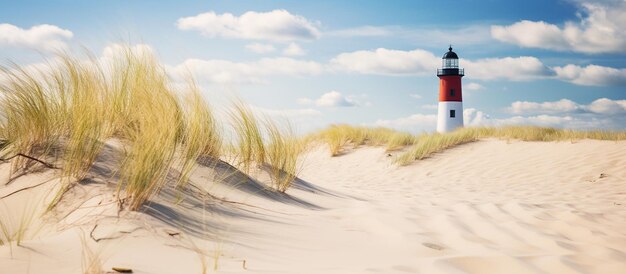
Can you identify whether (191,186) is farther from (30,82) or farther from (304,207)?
(30,82)

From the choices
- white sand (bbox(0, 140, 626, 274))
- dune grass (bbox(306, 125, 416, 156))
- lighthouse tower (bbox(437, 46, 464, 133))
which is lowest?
white sand (bbox(0, 140, 626, 274))

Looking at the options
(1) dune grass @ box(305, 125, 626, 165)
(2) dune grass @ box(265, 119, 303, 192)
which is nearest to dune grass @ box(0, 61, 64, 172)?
(2) dune grass @ box(265, 119, 303, 192)

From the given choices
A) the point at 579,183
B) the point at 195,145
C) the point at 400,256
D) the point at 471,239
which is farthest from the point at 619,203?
the point at 195,145

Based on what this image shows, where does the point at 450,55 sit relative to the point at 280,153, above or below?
above

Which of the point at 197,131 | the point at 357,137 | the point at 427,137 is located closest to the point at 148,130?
the point at 197,131

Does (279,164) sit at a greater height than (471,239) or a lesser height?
greater

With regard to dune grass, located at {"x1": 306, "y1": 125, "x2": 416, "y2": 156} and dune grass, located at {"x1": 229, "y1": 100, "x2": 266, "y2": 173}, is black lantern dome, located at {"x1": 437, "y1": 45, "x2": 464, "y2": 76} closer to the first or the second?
dune grass, located at {"x1": 306, "y1": 125, "x2": 416, "y2": 156}

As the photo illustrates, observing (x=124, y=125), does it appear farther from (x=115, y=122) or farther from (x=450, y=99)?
(x=450, y=99)

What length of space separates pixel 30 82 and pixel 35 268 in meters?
2.19

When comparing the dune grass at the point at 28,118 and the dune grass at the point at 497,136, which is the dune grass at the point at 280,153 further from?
the dune grass at the point at 497,136

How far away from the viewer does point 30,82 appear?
3.45 m

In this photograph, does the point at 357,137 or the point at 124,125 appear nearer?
the point at 124,125

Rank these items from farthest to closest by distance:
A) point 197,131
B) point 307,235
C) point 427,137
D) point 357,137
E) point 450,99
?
point 450,99 → point 357,137 → point 427,137 → point 197,131 → point 307,235

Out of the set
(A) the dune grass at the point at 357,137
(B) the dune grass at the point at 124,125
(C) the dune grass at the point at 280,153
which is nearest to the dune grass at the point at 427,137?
(A) the dune grass at the point at 357,137
